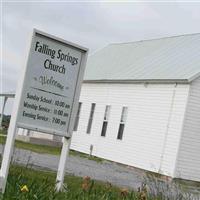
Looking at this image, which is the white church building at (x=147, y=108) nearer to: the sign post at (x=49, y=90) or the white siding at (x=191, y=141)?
the white siding at (x=191, y=141)

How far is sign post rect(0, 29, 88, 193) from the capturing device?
310 inches

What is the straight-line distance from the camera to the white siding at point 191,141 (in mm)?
23000

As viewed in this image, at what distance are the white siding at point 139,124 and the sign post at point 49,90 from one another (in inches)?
573

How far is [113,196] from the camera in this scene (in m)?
7.79

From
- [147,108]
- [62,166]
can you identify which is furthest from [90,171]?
[62,166]

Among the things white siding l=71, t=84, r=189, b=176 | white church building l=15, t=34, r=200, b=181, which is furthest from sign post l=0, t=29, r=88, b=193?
white siding l=71, t=84, r=189, b=176

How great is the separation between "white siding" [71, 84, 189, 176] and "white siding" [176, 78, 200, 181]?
24 centimetres

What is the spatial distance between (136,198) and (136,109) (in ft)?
63.4

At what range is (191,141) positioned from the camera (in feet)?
76.4

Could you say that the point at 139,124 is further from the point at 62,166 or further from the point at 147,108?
the point at 62,166

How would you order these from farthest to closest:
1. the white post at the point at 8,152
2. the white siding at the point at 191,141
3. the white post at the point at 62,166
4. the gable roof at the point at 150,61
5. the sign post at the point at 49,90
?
the gable roof at the point at 150,61 → the white siding at the point at 191,141 → the white post at the point at 62,166 → the sign post at the point at 49,90 → the white post at the point at 8,152

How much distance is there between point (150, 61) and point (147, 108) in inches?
152

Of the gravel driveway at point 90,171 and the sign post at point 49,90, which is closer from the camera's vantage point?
the sign post at point 49,90

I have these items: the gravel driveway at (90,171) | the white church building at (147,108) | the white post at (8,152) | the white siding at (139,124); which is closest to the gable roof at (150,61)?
the white church building at (147,108)
